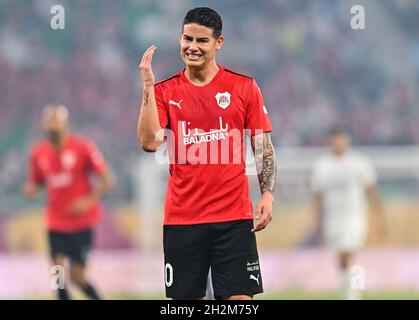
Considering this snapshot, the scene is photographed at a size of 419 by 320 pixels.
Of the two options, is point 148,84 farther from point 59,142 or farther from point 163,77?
point 163,77

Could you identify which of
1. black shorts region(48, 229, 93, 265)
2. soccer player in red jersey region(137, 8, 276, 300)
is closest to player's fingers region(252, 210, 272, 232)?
soccer player in red jersey region(137, 8, 276, 300)

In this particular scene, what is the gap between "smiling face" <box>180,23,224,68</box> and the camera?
18.5 feet

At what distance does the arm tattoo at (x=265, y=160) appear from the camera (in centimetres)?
586

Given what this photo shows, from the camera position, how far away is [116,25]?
71.7ft

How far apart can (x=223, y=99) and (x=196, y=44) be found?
352mm

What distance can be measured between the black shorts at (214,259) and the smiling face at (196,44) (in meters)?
0.92

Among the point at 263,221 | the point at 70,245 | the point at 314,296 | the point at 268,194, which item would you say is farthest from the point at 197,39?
the point at 314,296

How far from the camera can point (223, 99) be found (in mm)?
5773

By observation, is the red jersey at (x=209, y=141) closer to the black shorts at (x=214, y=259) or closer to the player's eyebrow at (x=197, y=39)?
the black shorts at (x=214, y=259)

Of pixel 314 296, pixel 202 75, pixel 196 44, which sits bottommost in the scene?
pixel 314 296

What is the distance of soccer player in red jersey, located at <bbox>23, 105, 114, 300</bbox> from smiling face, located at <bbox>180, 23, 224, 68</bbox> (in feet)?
18.1

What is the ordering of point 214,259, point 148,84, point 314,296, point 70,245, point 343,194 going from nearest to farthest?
1. point 148,84
2. point 214,259
3. point 70,245
4. point 343,194
5. point 314,296

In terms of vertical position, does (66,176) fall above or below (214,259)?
above
